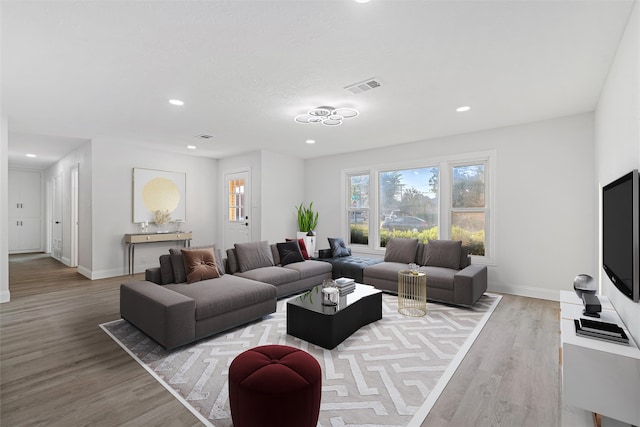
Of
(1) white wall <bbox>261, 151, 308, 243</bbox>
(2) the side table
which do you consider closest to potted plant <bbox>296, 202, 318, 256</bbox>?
(1) white wall <bbox>261, 151, 308, 243</bbox>

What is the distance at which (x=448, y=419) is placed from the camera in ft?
6.00

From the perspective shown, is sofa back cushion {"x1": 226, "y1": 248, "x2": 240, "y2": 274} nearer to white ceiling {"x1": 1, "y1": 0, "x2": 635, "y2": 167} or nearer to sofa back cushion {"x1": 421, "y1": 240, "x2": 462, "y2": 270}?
white ceiling {"x1": 1, "y1": 0, "x2": 635, "y2": 167}

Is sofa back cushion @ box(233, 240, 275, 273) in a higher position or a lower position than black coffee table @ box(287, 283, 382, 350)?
higher

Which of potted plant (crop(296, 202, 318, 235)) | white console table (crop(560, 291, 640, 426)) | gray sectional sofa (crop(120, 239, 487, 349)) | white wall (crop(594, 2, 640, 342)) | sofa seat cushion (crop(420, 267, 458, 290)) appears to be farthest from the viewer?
potted plant (crop(296, 202, 318, 235))

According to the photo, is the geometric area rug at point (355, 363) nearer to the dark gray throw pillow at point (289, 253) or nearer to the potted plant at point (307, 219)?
the dark gray throw pillow at point (289, 253)

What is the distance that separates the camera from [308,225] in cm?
699

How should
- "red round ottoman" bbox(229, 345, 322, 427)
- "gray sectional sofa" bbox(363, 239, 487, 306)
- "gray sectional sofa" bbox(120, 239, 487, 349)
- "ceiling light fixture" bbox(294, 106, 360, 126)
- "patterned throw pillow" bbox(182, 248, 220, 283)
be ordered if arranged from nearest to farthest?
"red round ottoman" bbox(229, 345, 322, 427) → "gray sectional sofa" bbox(120, 239, 487, 349) → "patterned throw pillow" bbox(182, 248, 220, 283) → "ceiling light fixture" bbox(294, 106, 360, 126) → "gray sectional sofa" bbox(363, 239, 487, 306)

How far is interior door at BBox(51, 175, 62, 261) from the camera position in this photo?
762 centimetres

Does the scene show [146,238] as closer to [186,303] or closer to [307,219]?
[307,219]

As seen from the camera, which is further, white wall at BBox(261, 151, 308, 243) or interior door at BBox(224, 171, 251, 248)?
interior door at BBox(224, 171, 251, 248)

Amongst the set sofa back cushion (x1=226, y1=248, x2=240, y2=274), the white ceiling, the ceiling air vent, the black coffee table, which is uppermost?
the white ceiling

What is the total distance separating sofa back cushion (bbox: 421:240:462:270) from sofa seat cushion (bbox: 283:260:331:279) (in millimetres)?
1595

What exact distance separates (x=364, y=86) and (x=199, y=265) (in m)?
2.73

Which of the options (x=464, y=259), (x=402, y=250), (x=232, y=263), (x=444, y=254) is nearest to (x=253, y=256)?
(x=232, y=263)
